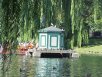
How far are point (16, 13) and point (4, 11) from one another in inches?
13.3

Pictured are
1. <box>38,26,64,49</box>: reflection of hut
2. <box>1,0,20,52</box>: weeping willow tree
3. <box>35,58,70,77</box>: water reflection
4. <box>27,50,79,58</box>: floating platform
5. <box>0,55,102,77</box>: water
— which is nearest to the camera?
<box>1,0,20,52</box>: weeping willow tree

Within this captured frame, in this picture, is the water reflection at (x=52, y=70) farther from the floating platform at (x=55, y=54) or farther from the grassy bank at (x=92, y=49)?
the grassy bank at (x=92, y=49)

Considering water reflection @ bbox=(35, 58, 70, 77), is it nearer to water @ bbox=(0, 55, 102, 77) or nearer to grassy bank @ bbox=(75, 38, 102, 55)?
water @ bbox=(0, 55, 102, 77)

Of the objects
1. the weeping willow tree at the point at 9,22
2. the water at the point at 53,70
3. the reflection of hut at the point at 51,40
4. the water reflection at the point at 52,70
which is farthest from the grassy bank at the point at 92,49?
the weeping willow tree at the point at 9,22

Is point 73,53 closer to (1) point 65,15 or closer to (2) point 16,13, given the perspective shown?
(1) point 65,15

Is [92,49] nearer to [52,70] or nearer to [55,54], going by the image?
[55,54]

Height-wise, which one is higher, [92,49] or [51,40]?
[51,40]

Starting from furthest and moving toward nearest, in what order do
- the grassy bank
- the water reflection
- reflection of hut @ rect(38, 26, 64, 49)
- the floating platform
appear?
the grassy bank < reflection of hut @ rect(38, 26, 64, 49) < the floating platform < the water reflection

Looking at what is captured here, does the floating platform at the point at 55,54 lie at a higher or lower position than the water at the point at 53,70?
higher

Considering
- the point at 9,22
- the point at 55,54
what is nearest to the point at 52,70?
the point at 9,22

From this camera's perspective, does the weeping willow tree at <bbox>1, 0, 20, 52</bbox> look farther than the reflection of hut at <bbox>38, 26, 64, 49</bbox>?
No

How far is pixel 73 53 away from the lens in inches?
2101

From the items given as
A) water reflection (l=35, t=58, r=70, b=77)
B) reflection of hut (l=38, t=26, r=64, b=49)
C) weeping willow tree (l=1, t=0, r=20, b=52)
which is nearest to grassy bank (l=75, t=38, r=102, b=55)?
reflection of hut (l=38, t=26, r=64, b=49)

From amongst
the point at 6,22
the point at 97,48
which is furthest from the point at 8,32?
the point at 97,48
